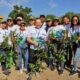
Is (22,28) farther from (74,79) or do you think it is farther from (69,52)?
(74,79)

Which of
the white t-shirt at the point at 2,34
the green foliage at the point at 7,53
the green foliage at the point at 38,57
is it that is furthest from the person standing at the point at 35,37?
the white t-shirt at the point at 2,34

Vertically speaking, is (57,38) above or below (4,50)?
above

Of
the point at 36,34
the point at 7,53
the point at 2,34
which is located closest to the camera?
the point at 36,34

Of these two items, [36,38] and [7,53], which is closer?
[36,38]

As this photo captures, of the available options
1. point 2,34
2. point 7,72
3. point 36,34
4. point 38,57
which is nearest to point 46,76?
point 38,57

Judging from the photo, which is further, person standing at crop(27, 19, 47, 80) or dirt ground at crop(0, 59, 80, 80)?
dirt ground at crop(0, 59, 80, 80)

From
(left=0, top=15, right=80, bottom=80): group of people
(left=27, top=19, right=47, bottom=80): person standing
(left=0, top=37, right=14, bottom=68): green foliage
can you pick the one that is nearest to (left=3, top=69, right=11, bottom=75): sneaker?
(left=0, top=15, right=80, bottom=80): group of people

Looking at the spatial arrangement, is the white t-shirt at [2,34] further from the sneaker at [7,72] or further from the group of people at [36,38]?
the sneaker at [7,72]

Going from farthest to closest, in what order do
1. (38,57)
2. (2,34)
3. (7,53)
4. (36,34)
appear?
(2,34) → (7,53) → (38,57) → (36,34)

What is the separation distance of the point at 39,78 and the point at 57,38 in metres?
1.31

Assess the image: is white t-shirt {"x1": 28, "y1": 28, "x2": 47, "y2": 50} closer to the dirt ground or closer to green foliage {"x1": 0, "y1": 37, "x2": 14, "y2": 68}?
green foliage {"x1": 0, "y1": 37, "x2": 14, "y2": 68}

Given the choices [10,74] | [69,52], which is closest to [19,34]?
[10,74]

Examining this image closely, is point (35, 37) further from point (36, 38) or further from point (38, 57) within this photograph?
point (38, 57)

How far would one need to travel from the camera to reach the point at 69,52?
18.0ft
